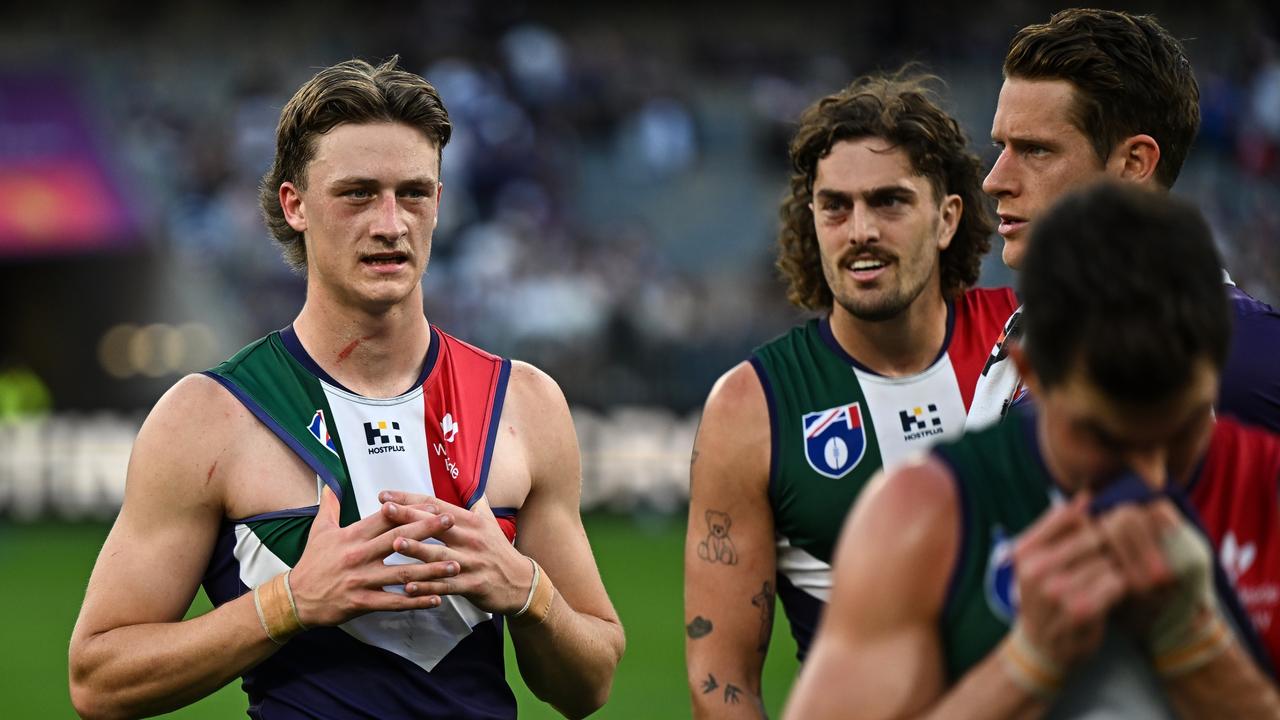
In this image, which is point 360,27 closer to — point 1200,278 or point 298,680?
point 298,680

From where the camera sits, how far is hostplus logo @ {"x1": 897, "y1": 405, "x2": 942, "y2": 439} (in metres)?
4.30

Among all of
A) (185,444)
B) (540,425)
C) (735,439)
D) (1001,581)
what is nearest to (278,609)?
(185,444)

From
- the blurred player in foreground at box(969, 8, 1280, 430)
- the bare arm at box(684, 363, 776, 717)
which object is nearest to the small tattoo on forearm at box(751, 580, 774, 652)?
the bare arm at box(684, 363, 776, 717)

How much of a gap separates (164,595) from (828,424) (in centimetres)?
180

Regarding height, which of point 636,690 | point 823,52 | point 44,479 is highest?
point 823,52

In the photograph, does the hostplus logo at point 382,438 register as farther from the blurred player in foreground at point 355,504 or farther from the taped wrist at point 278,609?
the taped wrist at point 278,609

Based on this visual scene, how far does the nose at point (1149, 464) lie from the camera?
7.18ft

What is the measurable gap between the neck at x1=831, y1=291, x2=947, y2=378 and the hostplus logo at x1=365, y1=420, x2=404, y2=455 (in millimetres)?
1324

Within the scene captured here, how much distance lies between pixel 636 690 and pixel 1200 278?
905 cm

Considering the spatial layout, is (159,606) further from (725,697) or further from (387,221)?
(725,697)

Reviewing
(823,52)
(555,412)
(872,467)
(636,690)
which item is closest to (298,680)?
(555,412)

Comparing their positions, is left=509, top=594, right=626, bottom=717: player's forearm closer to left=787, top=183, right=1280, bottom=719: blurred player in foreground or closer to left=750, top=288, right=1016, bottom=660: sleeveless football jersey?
left=750, top=288, right=1016, bottom=660: sleeveless football jersey

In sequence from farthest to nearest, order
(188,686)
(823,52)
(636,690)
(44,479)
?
(823,52) → (44,479) → (636,690) → (188,686)

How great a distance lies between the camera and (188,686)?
3699 mm
